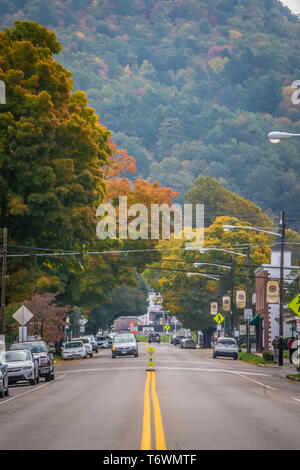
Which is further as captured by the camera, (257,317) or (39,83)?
(257,317)

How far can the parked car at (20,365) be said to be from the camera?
32.8 m

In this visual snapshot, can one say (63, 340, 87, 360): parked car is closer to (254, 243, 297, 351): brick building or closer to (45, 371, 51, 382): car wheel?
(254, 243, 297, 351): brick building

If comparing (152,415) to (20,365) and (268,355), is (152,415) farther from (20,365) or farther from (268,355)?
(268,355)

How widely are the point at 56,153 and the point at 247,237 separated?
52.3 m

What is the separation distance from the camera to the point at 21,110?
40531 mm

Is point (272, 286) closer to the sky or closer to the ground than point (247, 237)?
closer to the ground

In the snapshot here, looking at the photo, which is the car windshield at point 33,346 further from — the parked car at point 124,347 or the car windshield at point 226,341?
the car windshield at point 226,341

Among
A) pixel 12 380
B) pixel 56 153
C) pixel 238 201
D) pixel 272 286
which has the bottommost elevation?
pixel 12 380

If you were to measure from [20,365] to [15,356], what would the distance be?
54cm

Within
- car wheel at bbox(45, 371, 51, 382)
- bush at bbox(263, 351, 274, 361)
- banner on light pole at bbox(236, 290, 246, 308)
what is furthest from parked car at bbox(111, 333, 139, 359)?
car wheel at bbox(45, 371, 51, 382)

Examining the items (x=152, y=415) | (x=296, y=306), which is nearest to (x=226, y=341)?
(x=296, y=306)

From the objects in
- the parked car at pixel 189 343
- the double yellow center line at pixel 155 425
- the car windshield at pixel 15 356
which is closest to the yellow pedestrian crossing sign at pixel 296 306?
the car windshield at pixel 15 356
